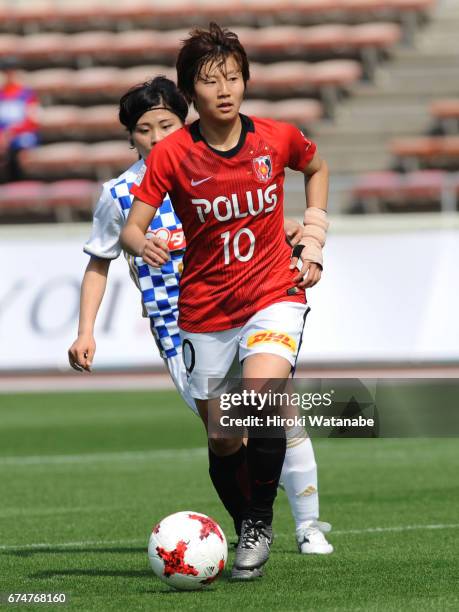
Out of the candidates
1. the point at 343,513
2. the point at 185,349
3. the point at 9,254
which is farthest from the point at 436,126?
the point at 185,349

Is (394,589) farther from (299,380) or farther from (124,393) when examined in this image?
(124,393)

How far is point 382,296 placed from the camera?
16.3 meters

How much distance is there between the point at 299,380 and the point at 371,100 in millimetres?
18700

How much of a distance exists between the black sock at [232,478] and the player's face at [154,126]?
1572mm

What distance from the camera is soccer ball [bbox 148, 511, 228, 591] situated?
533cm

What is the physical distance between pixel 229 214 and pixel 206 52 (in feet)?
2.14

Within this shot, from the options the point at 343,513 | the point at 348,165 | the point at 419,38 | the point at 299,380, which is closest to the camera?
the point at 299,380

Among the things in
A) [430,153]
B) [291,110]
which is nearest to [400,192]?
[430,153]

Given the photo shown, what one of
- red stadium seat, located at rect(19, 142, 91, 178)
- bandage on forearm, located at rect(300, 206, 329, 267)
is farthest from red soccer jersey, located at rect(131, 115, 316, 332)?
red stadium seat, located at rect(19, 142, 91, 178)

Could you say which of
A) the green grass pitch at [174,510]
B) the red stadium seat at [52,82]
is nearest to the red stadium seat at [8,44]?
the red stadium seat at [52,82]

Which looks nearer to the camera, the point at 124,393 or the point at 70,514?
the point at 70,514

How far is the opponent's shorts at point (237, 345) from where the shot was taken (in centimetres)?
553

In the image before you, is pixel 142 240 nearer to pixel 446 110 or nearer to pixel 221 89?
pixel 221 89

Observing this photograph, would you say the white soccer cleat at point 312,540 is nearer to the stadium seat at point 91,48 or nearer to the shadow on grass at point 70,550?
the shadow on grass at point 70,550
